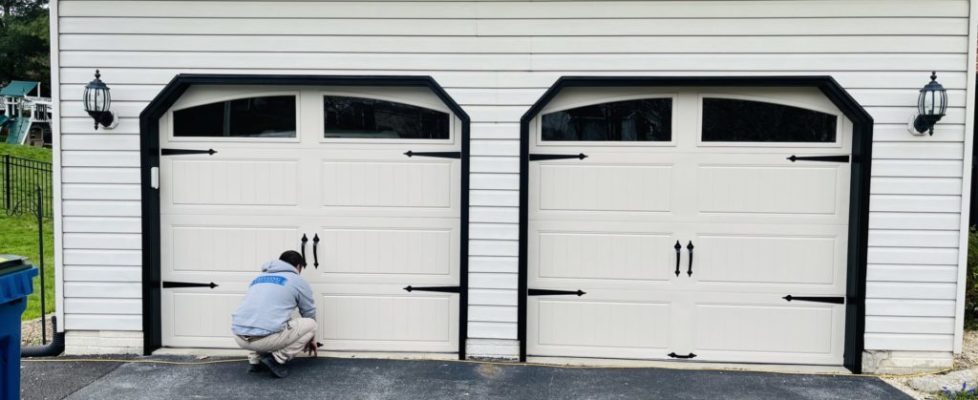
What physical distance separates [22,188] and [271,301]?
40.8ft

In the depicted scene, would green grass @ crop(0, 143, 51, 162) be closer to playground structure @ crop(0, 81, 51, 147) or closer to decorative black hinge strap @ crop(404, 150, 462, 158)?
playground structure @ crop(0, 81, 51, 147)

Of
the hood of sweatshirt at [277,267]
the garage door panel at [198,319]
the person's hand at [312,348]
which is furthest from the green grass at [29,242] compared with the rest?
the hood of sweatshirt at [277,267]

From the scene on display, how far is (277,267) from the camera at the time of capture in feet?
18.4

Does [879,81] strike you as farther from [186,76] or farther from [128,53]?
[128,53]

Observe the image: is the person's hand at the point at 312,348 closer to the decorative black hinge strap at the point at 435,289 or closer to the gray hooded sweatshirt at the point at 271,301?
the gray hooded sweatshirt at the point at 271,301

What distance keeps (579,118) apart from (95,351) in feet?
14.0

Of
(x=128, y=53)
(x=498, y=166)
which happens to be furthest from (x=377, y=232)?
(x=128, y=53)

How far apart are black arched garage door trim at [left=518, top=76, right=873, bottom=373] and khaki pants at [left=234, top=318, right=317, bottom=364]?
1627mm

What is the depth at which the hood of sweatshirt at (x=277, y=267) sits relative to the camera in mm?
5616

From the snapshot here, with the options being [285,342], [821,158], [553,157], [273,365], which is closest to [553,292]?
[553,157]

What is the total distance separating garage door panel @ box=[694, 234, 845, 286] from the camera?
5.94m

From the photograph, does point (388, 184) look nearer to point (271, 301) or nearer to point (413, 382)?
point (271, 301)

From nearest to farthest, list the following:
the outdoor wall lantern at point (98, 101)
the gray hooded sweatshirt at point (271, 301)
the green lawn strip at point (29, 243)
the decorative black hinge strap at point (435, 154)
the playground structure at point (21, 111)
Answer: the gray hooded sweatshirt at point (271, 301) → the outdoor wall lantern at point (98, 101) → the decorative black hinge strap at point (435, 154) → the green lawn strip at point (29, 243) → the playground structure at point (21, 111)

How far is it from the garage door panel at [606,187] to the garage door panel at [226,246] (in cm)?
204
